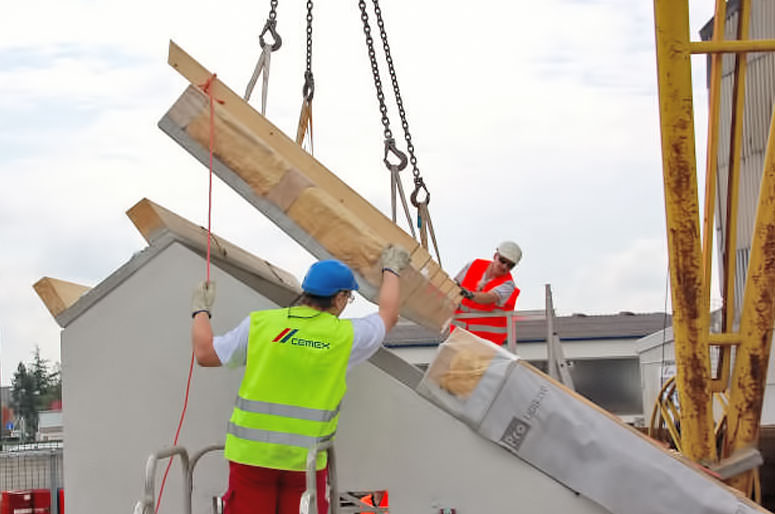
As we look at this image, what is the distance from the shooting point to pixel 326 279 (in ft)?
15.0

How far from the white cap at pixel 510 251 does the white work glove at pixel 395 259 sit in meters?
3.08

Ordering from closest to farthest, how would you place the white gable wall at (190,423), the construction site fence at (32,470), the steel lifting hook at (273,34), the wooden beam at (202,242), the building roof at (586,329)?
the white gable wall at (190,423) → the wooden beam at (202,242) → the steel lifting hook at (273,34) → the construction site fence at (32,470) → the building roof at (586,329)

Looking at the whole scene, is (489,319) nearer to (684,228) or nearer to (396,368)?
(684,228)

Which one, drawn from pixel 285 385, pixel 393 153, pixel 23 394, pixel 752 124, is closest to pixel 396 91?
pixel 393 153

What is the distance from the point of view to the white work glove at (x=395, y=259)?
5312mm

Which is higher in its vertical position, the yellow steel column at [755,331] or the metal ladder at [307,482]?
the yellow steel column at [755,331]

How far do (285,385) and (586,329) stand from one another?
19.1 meters

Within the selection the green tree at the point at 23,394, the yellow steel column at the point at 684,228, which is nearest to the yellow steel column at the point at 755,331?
the yellow steel column at the point at 684,228

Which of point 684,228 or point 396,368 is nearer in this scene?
point 396,368

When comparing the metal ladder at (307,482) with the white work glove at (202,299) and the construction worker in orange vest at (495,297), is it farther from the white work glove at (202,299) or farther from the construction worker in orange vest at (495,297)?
the construction worker in orange vest at (495,297)

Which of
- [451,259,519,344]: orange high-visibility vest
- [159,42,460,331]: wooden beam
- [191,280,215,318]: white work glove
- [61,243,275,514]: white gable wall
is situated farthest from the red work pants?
[451,259,519,344]: orange high-visibility vest

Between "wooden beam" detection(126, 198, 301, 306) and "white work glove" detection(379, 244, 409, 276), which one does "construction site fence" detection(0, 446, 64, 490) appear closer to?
"wooden beam" detection(126, 198, 301, 306)

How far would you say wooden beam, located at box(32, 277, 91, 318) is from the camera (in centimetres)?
544

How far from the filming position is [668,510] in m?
5.30
